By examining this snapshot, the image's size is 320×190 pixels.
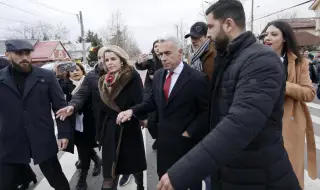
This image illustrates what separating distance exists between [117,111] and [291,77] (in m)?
1.90

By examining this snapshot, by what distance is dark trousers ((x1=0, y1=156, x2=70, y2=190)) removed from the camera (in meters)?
2.87

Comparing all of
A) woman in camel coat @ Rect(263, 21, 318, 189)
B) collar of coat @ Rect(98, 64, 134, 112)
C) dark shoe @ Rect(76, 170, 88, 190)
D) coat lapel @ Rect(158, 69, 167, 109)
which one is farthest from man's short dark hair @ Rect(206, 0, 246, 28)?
dark shoe @ Rect(76, 170, 88, 190)

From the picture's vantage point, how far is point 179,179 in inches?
47.0

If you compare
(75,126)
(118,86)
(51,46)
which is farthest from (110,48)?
(51,46)

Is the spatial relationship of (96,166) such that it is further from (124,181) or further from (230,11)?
(230,11)

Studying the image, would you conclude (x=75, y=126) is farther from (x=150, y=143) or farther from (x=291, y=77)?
(x=291, y=77)

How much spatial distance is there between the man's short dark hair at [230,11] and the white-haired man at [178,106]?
3.36 feet

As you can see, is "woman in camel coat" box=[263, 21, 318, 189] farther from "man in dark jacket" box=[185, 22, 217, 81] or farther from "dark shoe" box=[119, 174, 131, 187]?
"dark shoe" box=[119, 174, 131, 187]

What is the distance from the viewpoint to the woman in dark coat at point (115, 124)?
10.2 feet

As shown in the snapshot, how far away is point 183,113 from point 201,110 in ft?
0.58

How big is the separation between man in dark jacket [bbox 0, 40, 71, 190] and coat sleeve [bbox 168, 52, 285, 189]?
2125 millimetres

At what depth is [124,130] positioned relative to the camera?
319 centimetres

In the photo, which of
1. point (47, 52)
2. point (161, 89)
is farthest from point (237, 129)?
point (47, 52)

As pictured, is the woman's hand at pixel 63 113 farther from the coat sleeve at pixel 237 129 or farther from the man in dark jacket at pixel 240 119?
the coat sleeve at pixel 237 129
